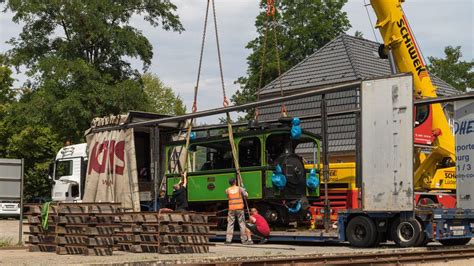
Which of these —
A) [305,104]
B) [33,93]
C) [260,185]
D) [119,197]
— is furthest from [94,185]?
[305,104]

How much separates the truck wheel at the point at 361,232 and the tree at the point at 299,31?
1476 inches

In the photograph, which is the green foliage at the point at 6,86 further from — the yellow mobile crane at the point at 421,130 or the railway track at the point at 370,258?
the railway track at the point at 370,258

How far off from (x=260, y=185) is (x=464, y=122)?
17.4 ft

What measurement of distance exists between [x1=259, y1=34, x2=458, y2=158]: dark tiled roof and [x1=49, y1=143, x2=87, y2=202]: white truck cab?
12.8 metres

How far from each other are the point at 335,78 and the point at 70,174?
15990 mm

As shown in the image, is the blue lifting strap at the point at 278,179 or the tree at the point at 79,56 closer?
the blue lifting strap at the point at 278,179

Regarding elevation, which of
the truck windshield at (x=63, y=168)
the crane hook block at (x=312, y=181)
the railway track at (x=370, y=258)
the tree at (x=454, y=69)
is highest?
the tree at (x=454, y=69)

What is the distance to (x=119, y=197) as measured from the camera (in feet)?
78.8

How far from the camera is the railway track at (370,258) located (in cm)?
1412

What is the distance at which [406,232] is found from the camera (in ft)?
58.4

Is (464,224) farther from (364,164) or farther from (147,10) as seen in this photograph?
(147,10)

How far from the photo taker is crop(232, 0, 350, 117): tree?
56531 mm

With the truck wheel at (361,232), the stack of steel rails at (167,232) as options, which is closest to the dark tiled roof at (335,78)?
the truck wheel at (361,232)

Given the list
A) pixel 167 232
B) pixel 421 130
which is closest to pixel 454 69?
pixel 421 130
